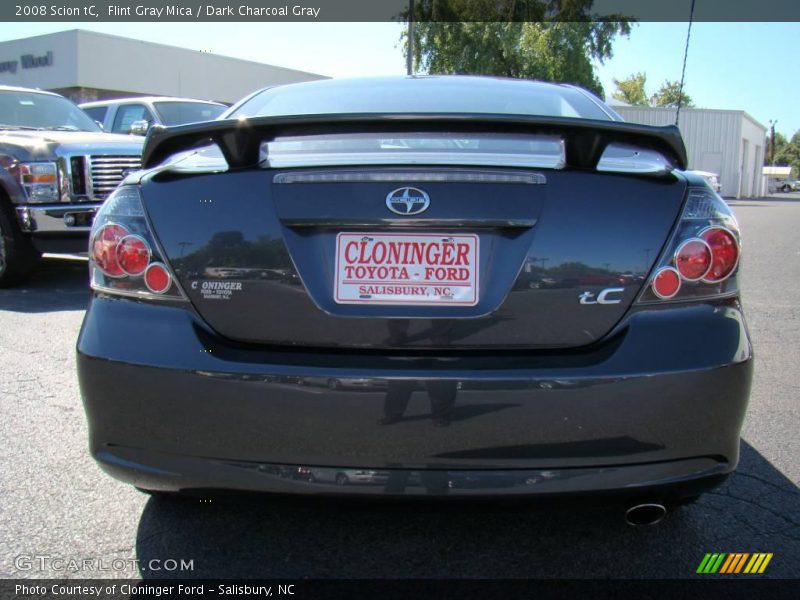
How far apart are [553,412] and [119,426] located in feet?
3.66

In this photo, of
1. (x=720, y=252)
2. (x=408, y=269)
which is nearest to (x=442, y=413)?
(x=408, y=269)

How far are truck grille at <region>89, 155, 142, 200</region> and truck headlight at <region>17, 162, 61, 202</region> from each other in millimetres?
332

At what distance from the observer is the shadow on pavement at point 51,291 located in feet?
20.2

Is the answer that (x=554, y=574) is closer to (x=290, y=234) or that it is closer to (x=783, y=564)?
(x=783, y=564)

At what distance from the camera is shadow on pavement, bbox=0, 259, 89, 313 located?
615 centimetres

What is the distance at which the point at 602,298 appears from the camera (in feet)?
6.18

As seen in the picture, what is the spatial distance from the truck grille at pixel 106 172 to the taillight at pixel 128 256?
5.20m

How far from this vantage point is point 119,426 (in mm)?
1938

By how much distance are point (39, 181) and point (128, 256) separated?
5.41 meters

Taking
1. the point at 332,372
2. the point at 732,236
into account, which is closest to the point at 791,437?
the point at 732,236

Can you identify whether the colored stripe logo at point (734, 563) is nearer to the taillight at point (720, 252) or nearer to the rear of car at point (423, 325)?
the rear of car at point (423, 325)

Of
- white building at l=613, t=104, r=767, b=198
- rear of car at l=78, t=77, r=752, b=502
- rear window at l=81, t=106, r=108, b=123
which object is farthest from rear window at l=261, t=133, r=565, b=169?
white building at l=613, t=104, r=767, b=198

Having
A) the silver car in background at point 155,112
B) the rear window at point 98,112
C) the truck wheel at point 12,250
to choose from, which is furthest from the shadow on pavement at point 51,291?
Result: the rear window at point 98,112

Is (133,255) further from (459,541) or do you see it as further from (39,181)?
(39,181)
